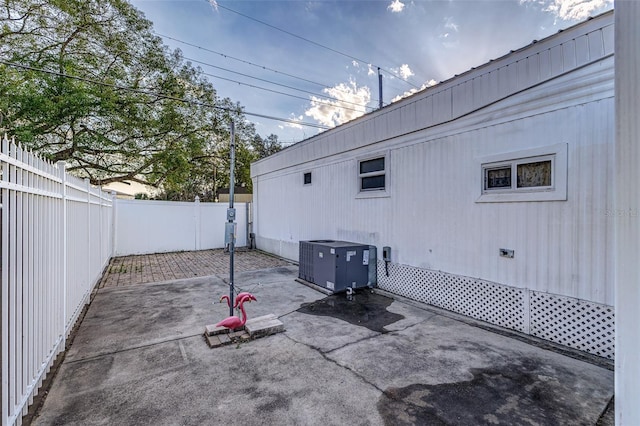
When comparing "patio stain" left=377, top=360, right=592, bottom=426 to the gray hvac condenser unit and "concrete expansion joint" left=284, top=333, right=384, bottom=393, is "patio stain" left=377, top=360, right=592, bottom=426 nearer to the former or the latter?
"concrete expansion joint" left=284, top=333, right=384, bottom=393

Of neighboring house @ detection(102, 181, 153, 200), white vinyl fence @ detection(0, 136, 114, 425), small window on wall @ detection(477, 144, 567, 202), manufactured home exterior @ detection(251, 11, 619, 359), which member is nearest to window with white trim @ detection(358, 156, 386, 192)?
manufactured home exterior @ detection(251, 11, 619, 359)

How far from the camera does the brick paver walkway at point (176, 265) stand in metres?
7.14

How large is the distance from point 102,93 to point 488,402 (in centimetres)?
1342

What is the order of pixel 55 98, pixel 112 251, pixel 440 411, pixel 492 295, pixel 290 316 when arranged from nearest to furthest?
pixel 440 411 → pixel 492 295 → pixel 290 316 → pixel 55 98 → pixel 112 251

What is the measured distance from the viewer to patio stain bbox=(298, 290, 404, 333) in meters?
4.45

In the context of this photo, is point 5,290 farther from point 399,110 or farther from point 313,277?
point 399,110

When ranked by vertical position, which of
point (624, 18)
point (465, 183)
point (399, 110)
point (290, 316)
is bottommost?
point (290, 316)

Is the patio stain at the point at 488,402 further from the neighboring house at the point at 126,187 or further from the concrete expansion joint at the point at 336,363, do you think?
the neighboring house at the point at 126,187

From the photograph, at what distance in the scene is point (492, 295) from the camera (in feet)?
14.1

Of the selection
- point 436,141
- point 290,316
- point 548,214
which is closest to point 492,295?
point 548,214

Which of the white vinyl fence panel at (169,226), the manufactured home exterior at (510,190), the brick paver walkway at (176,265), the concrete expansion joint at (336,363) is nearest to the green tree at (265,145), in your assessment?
the white vinyl fence panel at (169,226)

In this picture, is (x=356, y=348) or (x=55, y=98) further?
(x=55, y=98)

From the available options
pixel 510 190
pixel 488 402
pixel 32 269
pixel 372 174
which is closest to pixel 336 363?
pixel 488 402

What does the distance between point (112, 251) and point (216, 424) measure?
33.4 feet
